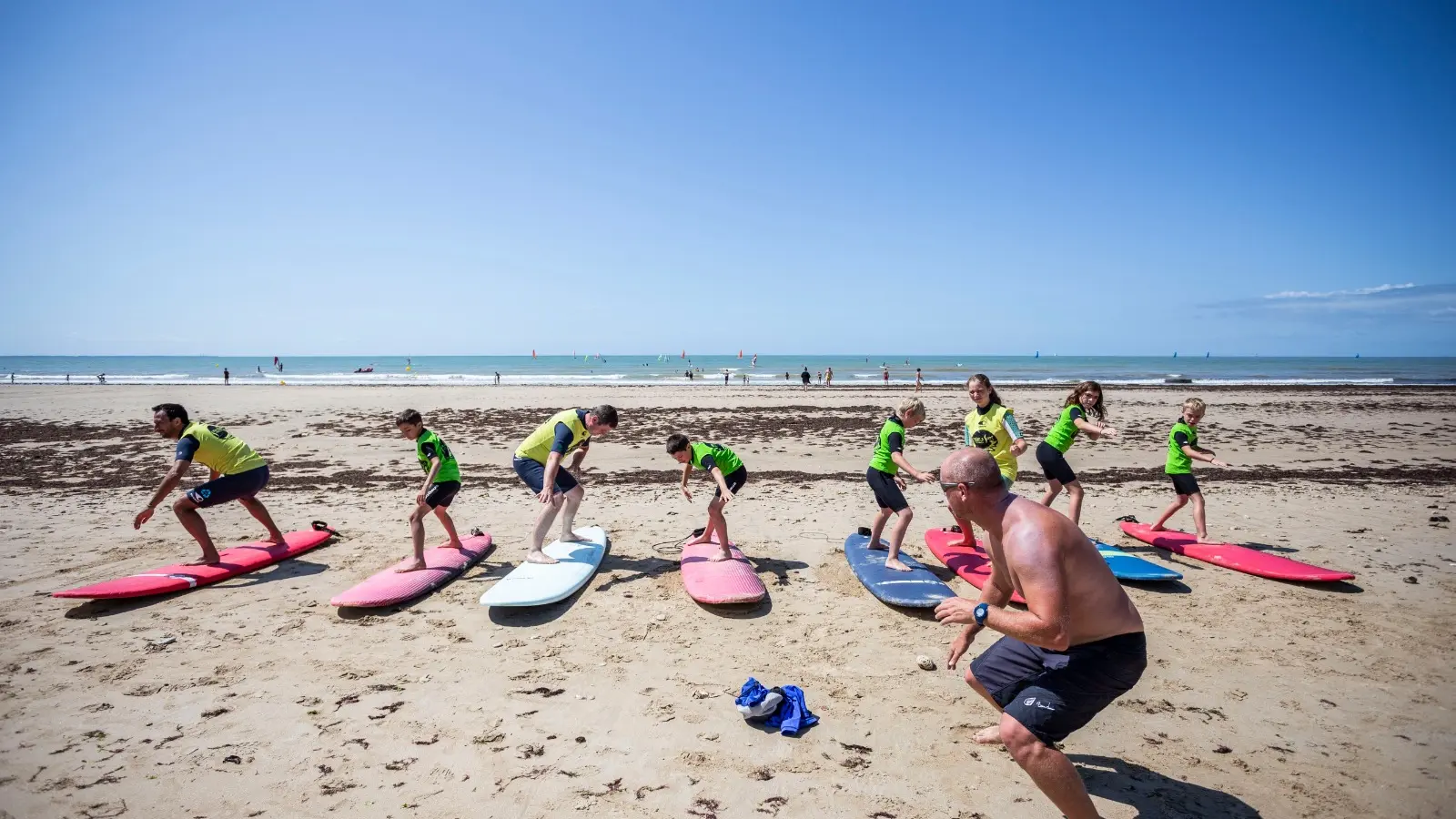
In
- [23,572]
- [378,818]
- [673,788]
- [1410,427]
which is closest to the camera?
[378,818]

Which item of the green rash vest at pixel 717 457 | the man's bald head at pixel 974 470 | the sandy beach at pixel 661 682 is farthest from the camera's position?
the green rash vest at pixel 717 457

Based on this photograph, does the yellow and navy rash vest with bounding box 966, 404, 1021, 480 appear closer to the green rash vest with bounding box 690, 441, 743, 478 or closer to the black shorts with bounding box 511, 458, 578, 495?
the green rash vest with bounding box 690, 441, 743, 478

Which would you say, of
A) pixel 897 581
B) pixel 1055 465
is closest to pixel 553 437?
pixel 897 581

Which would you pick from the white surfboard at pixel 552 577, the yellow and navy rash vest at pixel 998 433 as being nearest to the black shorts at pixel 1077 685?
the yellow and navy rash vest at pixel 998 433

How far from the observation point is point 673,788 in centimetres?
362

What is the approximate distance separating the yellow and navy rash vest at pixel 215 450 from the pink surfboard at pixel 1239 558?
11.2 m

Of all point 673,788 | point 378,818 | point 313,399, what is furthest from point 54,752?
point 313,399

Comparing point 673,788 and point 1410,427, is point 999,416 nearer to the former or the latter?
point 673,788

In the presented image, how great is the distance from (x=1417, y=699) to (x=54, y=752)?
31.2 feet

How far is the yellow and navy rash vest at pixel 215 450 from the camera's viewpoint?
676 centimetres

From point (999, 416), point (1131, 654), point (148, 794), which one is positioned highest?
point (999, 416)

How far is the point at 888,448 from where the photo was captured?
6.86 m

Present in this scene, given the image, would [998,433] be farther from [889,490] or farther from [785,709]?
[785,709]

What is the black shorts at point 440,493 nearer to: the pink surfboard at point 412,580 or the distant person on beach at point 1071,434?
the pink surfboard at point 412,580
